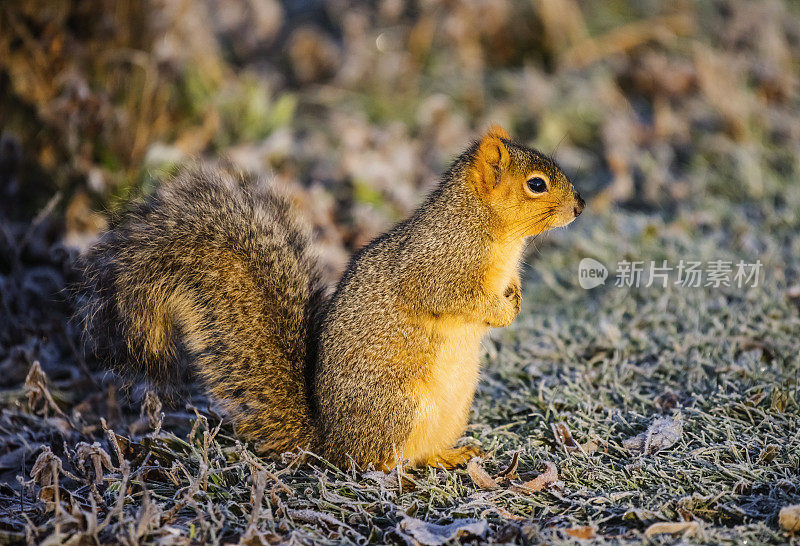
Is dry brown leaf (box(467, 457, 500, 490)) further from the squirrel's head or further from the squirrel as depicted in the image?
the squirrel's head

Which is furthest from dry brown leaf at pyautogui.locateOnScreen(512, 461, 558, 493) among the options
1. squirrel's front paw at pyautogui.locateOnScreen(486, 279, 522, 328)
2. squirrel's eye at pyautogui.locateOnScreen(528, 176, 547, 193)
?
squirrel's eye at pyautogui.locateOnScreen(528, 176, 547, 193)

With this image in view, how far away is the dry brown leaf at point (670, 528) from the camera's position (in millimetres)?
2285

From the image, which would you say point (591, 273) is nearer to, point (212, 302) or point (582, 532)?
point (582, 532)

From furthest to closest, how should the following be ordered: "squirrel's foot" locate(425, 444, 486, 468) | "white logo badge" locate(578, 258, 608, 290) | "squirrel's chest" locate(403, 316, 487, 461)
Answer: "white logo badge" locate(578, 258, 608, 290) → "squirrel's foot" locate(425, 444, 486, 468) → "squirrel's chest" locate(403, 316, 487, 461)

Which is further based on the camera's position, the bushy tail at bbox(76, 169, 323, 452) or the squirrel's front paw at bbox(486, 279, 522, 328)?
the squirrel's front paw at bbox(486, 279, 522, 328)

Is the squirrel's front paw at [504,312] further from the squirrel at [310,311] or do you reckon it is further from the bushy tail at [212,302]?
the bushy tail at [212,302]

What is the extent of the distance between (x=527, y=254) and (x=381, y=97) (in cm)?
218

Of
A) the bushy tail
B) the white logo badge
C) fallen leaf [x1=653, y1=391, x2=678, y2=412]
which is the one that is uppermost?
the bushy tail

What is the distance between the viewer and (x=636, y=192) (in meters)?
5.53

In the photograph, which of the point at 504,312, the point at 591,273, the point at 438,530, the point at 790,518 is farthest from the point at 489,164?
the point at 591,273

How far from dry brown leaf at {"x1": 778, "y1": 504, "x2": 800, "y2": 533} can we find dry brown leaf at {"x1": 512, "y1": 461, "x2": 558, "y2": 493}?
733mm

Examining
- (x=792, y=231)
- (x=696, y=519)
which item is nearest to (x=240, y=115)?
(x=792, y=231)

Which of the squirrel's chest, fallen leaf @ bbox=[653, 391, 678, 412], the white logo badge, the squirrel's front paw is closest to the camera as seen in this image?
the squirrel's chest

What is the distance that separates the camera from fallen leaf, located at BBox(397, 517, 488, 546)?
91.8 inches
